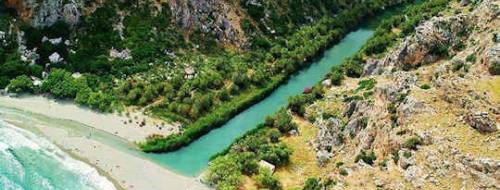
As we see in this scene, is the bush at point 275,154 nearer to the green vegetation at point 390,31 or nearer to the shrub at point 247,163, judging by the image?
the shrub at point 247,163

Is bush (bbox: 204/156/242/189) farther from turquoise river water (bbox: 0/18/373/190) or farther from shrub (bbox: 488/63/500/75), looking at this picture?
shrub (bbox: 488/63/500/75)

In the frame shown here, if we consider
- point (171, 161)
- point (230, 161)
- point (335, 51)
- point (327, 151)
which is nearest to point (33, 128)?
point (171, 161)

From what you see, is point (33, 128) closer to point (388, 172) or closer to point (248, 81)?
point (248, 81)

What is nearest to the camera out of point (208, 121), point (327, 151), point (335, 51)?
point (327, 151)

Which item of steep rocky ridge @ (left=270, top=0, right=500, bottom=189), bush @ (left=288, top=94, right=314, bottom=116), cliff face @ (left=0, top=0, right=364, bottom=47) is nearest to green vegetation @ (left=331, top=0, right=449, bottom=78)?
steep rocky ridge @ (left=270, top=0, right=500, bottom=189)

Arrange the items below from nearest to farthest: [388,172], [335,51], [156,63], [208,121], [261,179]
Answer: [388,172] → [261,179] → [208,121] → [156,63] → [335,51]
